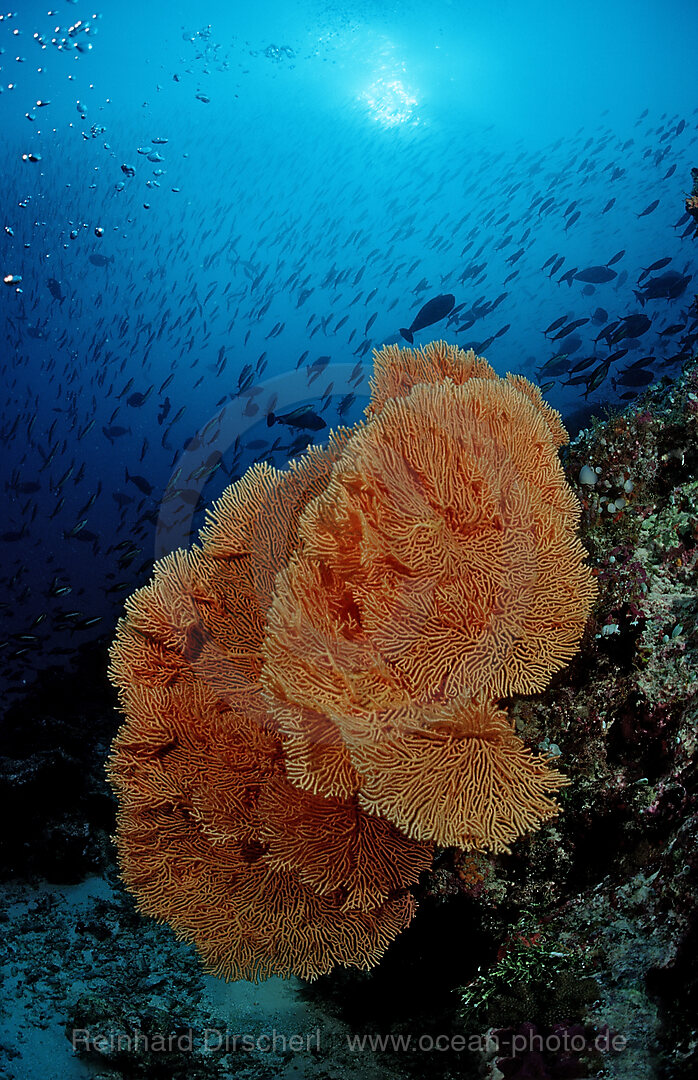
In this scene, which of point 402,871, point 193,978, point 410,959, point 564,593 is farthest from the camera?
point 193,978

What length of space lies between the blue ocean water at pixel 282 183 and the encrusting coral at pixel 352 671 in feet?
66.0

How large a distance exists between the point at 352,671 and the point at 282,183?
267 ft

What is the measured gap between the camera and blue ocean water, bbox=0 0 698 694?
123 ft

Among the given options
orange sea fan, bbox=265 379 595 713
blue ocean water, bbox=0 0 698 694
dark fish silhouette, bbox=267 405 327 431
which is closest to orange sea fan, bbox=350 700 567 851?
orange sea fan, bbox=265 379 595 713

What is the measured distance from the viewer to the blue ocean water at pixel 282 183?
123 ft

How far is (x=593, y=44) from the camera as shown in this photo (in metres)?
47.5

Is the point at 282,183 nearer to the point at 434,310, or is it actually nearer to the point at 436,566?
the point at 434,310

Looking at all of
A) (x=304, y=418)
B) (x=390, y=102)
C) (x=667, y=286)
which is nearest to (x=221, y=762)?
(x=304, y=418)

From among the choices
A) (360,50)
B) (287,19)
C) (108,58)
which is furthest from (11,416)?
(360,50)

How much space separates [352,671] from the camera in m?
2.21

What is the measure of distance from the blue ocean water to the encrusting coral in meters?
20.1

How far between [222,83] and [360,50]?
65.6ft

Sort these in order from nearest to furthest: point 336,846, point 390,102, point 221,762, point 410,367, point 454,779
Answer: point 454,779, point 336,846, point 221,762, point 410,367, point 390,102

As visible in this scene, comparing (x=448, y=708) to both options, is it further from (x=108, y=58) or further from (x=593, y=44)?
(x=593, y=44)
